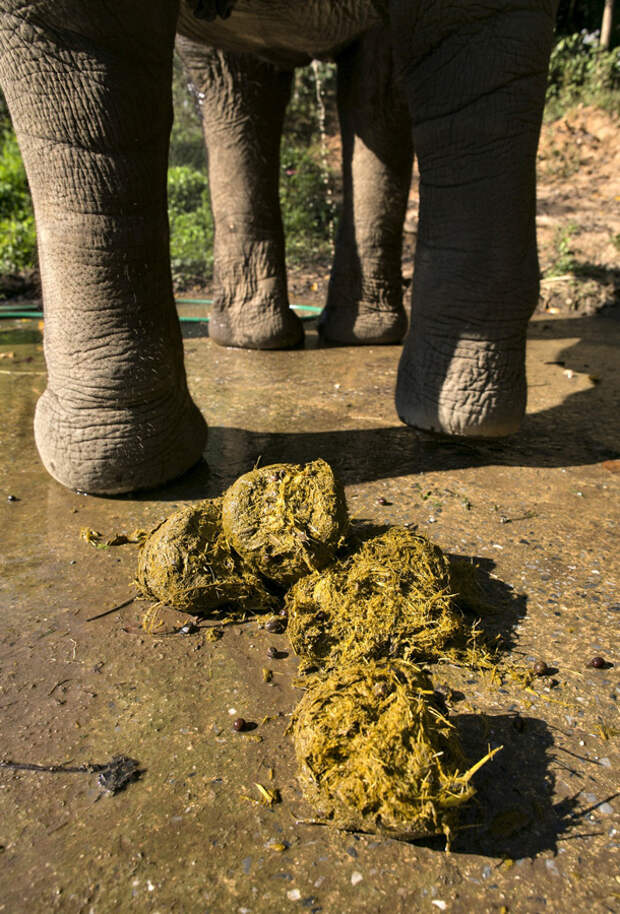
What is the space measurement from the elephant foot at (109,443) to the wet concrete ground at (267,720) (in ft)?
0.29

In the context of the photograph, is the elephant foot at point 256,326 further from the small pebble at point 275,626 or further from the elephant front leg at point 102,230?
the small pebble at point 275,626

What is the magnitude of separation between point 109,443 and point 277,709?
1332 millimetres

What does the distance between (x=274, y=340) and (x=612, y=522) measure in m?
2.96

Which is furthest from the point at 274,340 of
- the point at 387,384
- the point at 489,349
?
the point at 489,349

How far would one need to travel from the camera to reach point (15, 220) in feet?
24.8

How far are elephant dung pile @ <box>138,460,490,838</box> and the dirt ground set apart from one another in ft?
0.29

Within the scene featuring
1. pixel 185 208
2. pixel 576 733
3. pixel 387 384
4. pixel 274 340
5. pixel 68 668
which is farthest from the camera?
pixel 185 208

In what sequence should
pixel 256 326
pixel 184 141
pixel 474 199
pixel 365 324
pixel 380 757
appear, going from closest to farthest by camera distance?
pixel 380 757
pixel 474 199
pixel 256 326
pixel 365 324
pixel 184 141

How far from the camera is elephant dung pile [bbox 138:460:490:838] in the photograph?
56.6 inches

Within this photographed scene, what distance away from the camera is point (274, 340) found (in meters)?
5.16

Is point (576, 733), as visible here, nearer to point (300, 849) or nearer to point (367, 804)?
point (367, 804)

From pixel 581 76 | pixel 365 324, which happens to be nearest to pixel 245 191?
pixel 365 324

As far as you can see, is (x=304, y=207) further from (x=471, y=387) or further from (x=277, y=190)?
(x=471, y=387)

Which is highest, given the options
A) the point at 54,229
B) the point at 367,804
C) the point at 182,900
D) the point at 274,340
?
the point at 54,229
